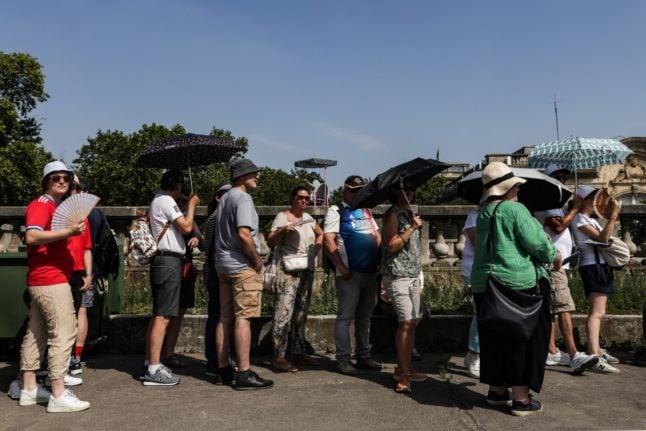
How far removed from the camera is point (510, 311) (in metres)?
4.45

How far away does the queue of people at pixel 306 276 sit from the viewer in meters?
4.57

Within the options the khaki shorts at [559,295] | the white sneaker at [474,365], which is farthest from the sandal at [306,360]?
the khaki shorts at [559,295]

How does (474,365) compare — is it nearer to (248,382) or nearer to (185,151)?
(248,382)

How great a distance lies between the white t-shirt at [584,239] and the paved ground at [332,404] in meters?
1.12

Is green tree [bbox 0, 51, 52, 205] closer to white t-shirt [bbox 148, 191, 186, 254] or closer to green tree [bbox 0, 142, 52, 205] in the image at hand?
green tree [bbox 0, 142, 52, 205]

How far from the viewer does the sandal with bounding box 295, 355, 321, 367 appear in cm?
622

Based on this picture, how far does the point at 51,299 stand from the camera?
462 centimetres

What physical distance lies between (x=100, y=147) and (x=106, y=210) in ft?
121

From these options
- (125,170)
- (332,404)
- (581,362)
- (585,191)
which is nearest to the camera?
(332,404)

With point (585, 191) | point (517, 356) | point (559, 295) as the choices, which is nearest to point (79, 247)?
point (517, 356)

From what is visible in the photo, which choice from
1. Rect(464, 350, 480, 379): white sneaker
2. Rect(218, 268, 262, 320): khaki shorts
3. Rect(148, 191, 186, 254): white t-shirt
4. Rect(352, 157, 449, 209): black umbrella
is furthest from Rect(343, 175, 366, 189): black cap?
Rect(464, 350, 480, 379): white sneaker

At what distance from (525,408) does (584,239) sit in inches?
90.5

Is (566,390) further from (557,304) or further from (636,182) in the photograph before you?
(636,182)

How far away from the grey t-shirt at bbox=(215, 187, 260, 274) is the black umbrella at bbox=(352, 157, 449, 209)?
1.00 meters
